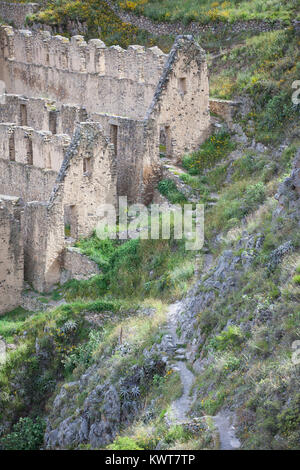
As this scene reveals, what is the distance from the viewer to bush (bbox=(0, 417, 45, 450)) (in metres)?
17.4

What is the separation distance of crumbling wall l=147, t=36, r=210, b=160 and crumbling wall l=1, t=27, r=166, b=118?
351cm

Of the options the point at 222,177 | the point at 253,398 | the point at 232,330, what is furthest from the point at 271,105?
the point at 253,398

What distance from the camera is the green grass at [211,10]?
3203 cm

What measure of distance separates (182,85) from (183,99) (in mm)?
509

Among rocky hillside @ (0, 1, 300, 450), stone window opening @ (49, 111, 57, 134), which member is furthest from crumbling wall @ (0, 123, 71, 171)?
Result: rocky hillside @ (0, 1, 300, 450)

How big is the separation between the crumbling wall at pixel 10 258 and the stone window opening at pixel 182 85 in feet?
22.8

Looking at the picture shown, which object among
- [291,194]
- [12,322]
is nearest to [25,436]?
[12,322]

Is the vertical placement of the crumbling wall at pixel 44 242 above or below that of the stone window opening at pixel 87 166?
below

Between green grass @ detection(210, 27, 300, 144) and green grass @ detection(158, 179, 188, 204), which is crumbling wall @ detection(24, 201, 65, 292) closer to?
green grass @ detection(158, 179, 188, 204)

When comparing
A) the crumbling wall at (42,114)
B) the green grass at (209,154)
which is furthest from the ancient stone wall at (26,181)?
the green grass at (209,154)

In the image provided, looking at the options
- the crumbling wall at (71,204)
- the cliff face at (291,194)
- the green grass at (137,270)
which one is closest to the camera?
the cliff face at (291,194)

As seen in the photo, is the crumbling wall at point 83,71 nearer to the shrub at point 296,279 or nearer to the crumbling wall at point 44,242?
the crumbling wall at point 44,242

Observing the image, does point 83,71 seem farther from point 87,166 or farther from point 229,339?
point 229,339
